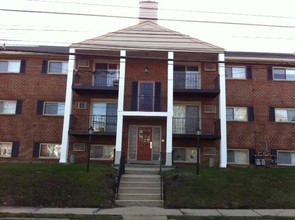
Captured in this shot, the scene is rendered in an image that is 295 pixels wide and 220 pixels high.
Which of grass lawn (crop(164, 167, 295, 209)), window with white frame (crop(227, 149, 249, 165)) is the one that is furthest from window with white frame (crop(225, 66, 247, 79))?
grass lawn (crop(164, 167, 295, 209))

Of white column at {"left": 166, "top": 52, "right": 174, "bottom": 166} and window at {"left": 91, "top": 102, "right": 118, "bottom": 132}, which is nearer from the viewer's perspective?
white column at {"left": 166, "top": 52, "right": 174, "bottom": 166}

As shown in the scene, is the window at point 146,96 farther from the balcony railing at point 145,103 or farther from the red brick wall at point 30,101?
the red brick wall at point 30,101

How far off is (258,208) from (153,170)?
611cm

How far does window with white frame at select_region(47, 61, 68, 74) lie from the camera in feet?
71.4

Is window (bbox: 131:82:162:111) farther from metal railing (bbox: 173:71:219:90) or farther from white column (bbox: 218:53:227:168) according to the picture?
white column (bbox: 218:53:227:168)

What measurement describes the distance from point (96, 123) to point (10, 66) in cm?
677

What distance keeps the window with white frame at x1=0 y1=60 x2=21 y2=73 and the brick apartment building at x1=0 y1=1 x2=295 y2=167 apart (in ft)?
0.21

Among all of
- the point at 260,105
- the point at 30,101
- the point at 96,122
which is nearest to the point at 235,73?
the point at 260,105

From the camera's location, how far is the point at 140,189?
1380 cm

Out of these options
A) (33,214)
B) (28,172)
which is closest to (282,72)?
(28,172)

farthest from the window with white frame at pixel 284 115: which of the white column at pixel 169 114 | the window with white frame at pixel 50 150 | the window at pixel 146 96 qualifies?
the window with white frame at pixel 50 150

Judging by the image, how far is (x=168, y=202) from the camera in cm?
1244

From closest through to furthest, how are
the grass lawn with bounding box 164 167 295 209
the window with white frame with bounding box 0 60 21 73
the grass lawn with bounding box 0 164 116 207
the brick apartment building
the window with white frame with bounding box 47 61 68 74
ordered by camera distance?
the grass lawn with bounding box 0 164 116 207 < the grass lawn with bounding box 164 167 295 209 < the brick apartment building < the window with white frame with bounding box 47 61 68 74 < the window with white frame with bounding box 0 60 21 73

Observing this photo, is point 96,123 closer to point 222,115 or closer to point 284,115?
point 222,115
